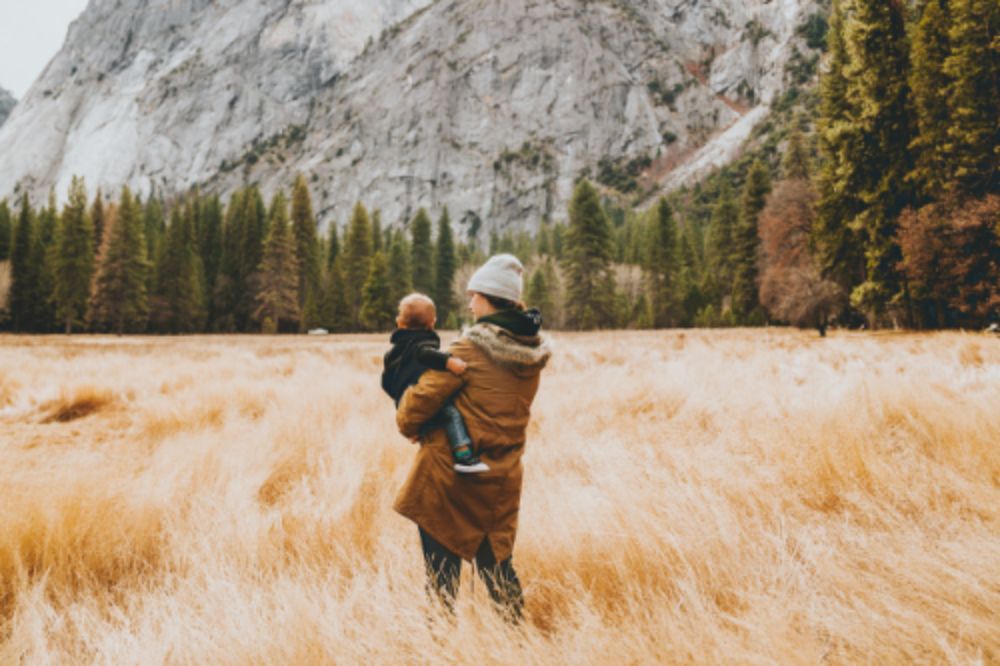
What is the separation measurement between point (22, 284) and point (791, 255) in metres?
65.3

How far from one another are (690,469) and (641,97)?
173 meters

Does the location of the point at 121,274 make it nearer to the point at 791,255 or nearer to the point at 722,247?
the point at 791,255

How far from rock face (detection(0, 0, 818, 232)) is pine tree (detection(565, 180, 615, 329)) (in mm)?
95763

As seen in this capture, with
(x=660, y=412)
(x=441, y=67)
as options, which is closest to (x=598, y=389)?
(x=660, y=412)

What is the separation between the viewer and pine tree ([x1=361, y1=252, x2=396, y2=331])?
54469 millimetres

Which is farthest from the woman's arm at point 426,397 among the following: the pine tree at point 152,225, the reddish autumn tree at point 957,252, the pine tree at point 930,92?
the pine tree at point 152,225

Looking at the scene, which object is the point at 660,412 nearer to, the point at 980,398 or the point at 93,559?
the point at 980,398

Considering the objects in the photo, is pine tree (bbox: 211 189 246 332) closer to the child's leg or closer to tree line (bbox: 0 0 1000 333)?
tree line (bbox: 0 0 1000 333)

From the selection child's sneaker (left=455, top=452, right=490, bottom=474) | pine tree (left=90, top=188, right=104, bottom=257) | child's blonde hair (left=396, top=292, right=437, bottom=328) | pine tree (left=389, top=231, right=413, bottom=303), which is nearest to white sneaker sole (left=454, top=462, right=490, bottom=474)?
child's sneaker (left=455, top=452, right=490, bottom=474)

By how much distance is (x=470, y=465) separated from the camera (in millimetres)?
1907

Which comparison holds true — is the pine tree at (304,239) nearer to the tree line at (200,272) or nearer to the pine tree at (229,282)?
the tree line at (200,272)

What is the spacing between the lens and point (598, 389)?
25.2 feet

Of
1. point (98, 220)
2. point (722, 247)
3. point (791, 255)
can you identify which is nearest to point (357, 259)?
point (98, 220)

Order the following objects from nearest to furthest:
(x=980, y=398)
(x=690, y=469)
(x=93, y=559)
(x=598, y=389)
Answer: (x=93, y=559) → (x=690, y=469) → (x=980, y=398) → (x=598, y=389)
